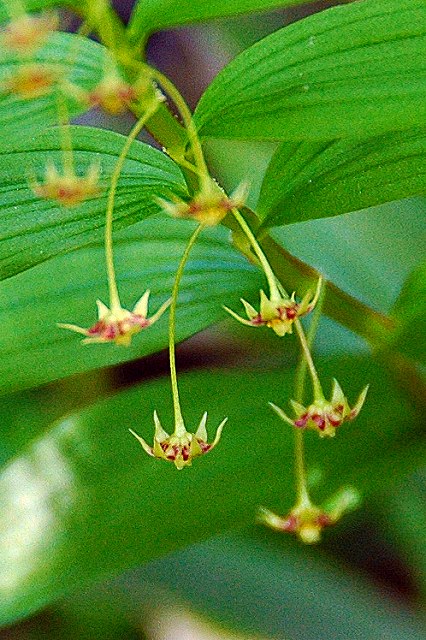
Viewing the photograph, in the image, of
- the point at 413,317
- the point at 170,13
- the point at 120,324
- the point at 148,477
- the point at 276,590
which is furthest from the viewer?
the point at 276,590

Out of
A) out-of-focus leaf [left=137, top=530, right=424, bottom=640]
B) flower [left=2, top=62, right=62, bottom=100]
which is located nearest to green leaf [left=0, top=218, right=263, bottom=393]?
flower [left=2, top=62, right=62, bottom=100]

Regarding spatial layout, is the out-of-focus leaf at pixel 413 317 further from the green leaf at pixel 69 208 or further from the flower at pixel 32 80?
the flower at pixel 32 80

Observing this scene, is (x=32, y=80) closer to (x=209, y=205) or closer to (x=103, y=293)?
(x=209, y=205)

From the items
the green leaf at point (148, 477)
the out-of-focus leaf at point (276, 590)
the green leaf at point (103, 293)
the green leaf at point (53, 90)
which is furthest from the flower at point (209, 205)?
the out-of-focus leaf at point (276, 590)

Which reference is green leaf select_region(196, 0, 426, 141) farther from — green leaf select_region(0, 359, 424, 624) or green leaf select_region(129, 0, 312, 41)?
green leaf select_region(0, 359, 424, 624)

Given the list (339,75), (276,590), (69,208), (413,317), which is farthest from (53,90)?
(276,590)

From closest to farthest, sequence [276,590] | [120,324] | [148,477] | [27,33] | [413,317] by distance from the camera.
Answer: [27,33] → [120,324] → [413,317] → [148,477] → [276,590]
